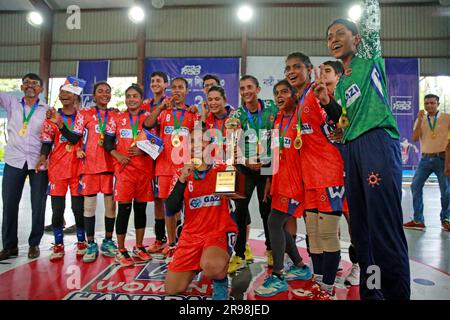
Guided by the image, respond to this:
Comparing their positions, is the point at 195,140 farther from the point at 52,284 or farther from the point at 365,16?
the point at 52,284

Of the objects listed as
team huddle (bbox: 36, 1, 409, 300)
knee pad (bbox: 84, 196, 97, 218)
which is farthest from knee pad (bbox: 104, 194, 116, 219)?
knee pad (bbox: 84, 196, 97, 218)

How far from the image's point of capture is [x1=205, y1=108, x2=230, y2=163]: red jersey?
2.28 m

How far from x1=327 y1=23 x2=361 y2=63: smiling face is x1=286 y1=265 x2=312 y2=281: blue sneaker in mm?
1725

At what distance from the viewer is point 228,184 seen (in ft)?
6.42

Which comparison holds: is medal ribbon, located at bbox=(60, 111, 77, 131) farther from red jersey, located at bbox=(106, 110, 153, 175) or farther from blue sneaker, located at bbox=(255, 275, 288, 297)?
blue sneaker, located at bbox=(255, 275, 288, 297)

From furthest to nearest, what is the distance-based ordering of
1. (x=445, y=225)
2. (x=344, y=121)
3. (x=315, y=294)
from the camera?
(x=445, y=225)
(x=315, y=294)
(x=344, y=121)

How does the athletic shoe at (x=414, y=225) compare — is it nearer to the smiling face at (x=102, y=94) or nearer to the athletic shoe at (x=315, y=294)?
the athletic shoe at (x=315, y=294)

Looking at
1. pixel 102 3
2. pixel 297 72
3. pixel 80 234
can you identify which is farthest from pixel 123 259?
pixel 102 3

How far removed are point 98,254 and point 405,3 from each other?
12.5m

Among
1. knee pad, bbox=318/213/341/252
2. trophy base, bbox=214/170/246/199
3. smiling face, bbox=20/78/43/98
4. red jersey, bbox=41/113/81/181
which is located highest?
smiling face, bbox=20/78/43/98

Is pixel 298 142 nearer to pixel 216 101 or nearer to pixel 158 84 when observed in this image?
pixel 216 101

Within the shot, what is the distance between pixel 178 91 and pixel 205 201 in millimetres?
1430

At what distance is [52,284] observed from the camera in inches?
93.7

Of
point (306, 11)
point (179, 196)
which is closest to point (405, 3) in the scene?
point (306, 11)
